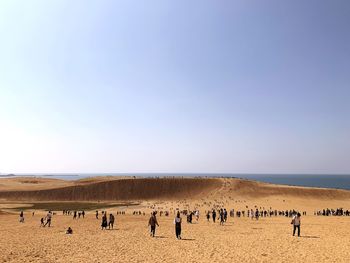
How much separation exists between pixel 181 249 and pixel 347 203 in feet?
205

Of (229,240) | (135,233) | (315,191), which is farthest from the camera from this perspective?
(315,191)

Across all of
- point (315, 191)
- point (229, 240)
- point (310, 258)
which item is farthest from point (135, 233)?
point (315, 191)

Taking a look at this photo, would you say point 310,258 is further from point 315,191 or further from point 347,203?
point 315,191

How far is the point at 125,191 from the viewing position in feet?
286

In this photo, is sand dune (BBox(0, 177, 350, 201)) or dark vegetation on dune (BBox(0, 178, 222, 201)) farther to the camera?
dark vegetation on dune (BBox(0, 178, 222, 201))

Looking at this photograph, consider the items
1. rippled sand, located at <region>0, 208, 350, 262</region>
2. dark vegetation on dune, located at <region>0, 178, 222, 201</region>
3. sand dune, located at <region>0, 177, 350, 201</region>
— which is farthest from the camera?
dark vegetation on dune, located at <region>0, 178, 222, 201</region>

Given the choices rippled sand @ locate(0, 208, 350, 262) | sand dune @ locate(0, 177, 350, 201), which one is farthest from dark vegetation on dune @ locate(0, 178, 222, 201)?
rippled sand @ locate(0, 208, 350, 262)

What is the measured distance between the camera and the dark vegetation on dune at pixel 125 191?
84375mm

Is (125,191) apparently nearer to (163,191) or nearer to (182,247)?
(163,191)

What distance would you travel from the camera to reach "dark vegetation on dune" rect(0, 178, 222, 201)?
277 feet

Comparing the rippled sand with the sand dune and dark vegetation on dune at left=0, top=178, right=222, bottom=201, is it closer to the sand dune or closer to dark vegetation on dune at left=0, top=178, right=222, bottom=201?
the sand dune

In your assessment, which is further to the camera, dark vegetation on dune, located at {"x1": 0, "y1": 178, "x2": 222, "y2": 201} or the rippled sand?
dark vegetation on dune, located at {"x1": 0, "y1": 178, "x2": 222, "y2": 201}

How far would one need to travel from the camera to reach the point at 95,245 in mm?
21391

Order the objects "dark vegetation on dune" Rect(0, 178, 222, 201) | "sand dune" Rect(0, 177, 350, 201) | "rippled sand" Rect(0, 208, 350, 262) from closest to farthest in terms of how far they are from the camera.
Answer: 1. "rippled sand" Rect(0, 208, 350, 262)
2. "sand dune" Rect(0, 177, 350, 201)
3. "dark vegetation on dune" Rect(0, 178, 222, 201)
